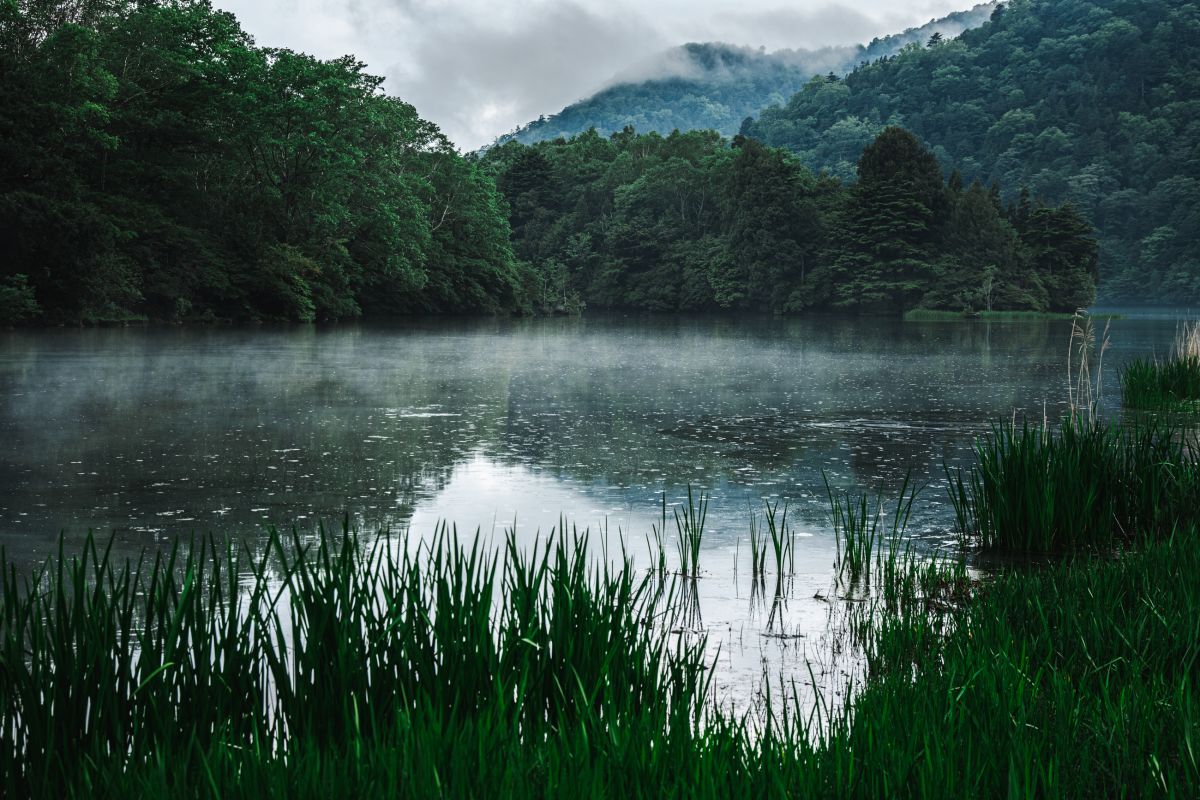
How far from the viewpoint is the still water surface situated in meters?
7.62

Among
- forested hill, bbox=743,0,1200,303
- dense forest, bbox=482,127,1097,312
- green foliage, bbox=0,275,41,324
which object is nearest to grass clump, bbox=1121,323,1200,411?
green foliage, bbox=0,275,41,324

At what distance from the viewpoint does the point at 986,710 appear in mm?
2887

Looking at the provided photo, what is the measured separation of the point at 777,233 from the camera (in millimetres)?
71312

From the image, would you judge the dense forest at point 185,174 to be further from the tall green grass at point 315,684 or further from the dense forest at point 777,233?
the tall green grass at point 315,684

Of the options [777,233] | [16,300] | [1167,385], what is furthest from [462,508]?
[777,233]

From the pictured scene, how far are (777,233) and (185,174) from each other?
39418 millimetres

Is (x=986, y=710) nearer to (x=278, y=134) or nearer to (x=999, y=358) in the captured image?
(x=999, y=358)

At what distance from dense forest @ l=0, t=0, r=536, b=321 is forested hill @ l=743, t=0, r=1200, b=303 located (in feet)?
192

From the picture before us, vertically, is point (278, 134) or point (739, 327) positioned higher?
point (278, 134)

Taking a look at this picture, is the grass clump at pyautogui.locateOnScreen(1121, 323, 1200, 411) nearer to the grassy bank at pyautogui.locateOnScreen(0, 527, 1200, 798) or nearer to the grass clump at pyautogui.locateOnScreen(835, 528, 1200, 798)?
the grass clump at pyautogui.locateOnScreen(835, 528, 1200, 798)

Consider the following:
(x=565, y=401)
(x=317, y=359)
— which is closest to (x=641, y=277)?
(x=317, y=359)

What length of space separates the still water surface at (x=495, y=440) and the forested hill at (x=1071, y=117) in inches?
2918

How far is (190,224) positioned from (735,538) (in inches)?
1497

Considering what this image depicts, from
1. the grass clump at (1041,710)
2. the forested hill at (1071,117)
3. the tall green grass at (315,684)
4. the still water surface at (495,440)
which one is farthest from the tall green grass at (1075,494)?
the forested hill at (1071,117)
